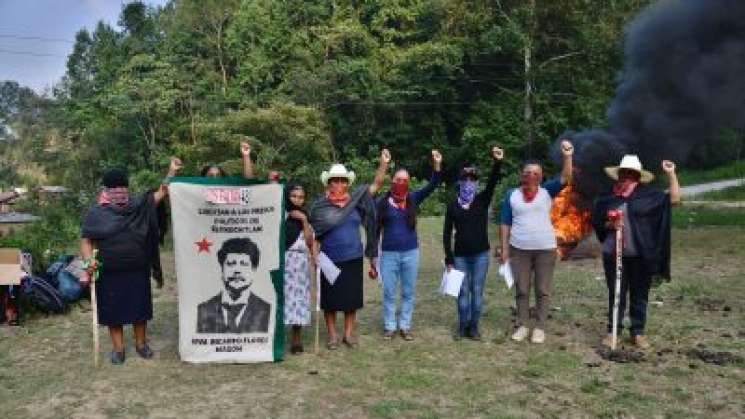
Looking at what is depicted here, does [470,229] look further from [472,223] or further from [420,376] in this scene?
[420,376]

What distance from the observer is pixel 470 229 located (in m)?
7.56

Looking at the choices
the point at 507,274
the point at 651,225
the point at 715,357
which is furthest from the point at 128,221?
the point at 715,357

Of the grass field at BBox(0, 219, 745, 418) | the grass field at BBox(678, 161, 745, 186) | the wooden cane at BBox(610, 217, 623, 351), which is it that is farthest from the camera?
the grass field at BBox(678, 161, 745, 186)

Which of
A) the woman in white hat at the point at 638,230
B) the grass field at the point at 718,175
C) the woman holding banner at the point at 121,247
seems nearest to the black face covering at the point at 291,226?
the woman holding banner at the point at 121,247

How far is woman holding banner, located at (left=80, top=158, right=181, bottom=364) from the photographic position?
6.94 m

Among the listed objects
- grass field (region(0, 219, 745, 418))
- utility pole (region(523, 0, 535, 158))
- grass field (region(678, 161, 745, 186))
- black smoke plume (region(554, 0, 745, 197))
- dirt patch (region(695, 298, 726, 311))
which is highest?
utility pole (region(523, 0, 535, 158))

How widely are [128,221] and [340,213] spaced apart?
2.10 m

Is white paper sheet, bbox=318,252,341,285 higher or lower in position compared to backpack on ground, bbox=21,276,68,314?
higher

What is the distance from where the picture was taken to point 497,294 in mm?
10586

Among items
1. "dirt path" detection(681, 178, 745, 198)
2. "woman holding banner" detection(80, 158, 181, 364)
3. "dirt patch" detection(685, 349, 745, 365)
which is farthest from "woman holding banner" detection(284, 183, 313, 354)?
"dirt path" detection(681, 178, 745, 198)

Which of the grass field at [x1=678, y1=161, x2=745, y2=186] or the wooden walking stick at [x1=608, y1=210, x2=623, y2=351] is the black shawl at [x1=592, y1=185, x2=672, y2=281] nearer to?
the wooden walking stick at [x1=608, y1=210, x2=623, y2=351]

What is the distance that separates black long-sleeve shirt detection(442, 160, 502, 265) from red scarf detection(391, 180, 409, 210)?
1.68ft

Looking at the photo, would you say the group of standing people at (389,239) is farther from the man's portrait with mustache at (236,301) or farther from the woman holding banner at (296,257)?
the man's portrait with mustache at (236,301)

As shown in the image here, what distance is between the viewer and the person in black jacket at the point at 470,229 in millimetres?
7562
